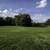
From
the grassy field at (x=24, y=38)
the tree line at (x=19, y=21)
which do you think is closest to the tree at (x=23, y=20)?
the tree line at (x=19, y=21)

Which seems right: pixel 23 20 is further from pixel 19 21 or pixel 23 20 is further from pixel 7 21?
pixel 7 21

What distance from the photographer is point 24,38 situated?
3727mm

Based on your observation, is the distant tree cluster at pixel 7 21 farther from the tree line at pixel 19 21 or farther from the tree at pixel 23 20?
the tree at pixel 23 20

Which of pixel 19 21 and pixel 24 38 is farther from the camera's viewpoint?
pixel 19 21

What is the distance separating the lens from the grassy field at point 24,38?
3.58m

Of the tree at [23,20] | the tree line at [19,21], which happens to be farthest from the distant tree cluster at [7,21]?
the tree at [23,20]

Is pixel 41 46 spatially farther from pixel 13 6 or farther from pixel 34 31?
pixel 13 6

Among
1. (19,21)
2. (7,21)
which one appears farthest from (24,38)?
(7,21)

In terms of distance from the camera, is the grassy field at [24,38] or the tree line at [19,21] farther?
the tree line at [19,21]

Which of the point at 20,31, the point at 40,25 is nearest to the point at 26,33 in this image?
the point at 20,31

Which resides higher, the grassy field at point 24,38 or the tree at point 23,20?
the tree at point 23,20

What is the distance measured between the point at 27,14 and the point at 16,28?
43 cm

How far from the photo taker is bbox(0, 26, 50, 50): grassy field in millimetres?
3584

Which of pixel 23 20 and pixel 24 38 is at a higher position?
pixel 23 20
